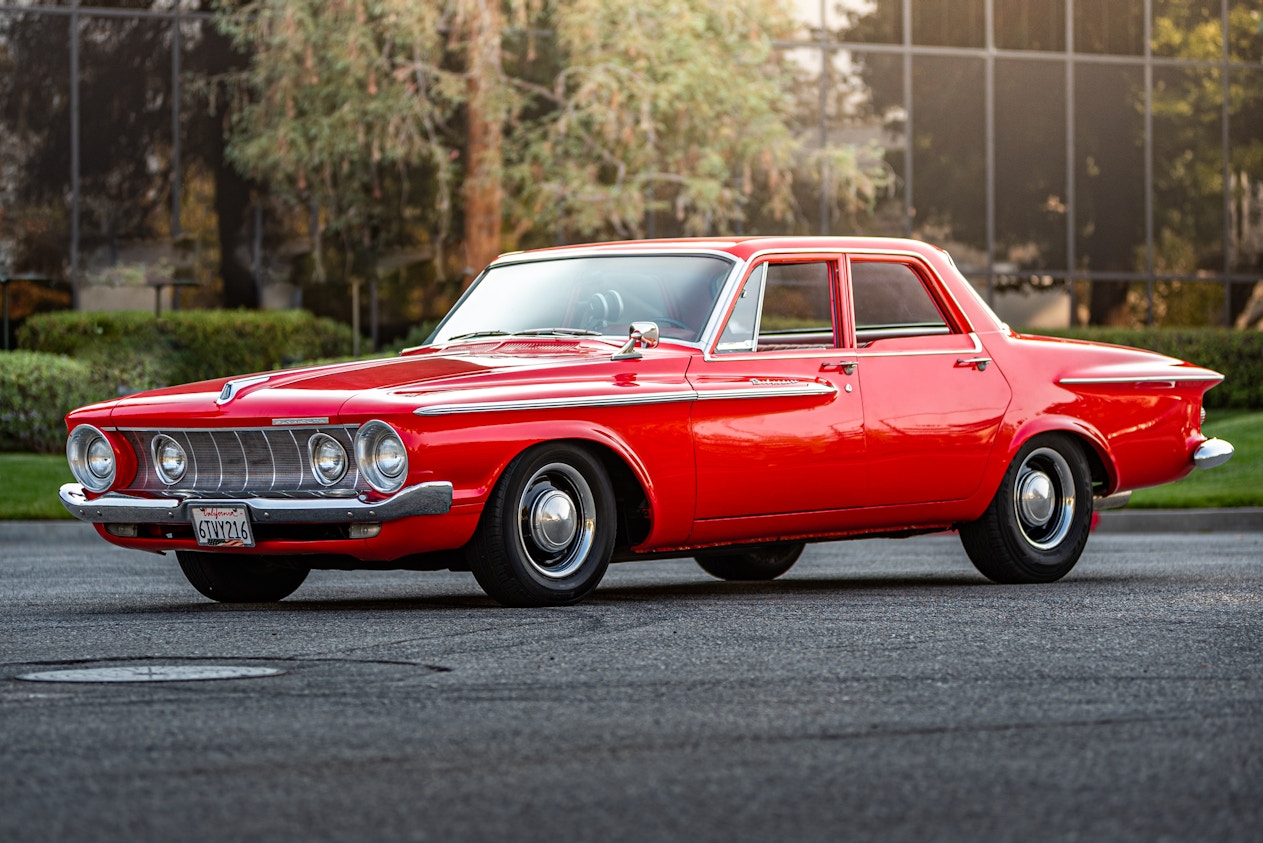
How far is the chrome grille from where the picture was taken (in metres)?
8.15

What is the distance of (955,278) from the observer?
1037 centimetres

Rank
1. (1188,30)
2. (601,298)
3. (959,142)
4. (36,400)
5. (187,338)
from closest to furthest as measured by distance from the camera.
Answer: (601,298), (36,400), (187,338), (959,142), (1188,30)

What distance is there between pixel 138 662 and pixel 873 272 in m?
4.94

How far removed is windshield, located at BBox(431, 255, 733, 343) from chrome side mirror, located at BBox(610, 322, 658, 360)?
0.95 ft

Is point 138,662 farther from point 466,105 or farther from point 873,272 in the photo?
point 466,105

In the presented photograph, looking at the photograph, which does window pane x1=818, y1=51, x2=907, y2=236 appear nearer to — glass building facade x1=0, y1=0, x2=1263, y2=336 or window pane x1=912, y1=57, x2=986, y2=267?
glass building facade x1=0, y1=0, x2=1263, y2=336

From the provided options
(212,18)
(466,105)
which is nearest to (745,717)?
(466,105)

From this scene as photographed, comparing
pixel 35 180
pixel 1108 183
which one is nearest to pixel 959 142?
pixel 1108 183

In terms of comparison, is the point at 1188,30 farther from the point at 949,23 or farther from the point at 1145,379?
the point at 1145,379

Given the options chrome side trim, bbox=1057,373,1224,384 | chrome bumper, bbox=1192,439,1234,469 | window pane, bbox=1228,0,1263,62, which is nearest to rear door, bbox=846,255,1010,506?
chrome side trim, bbox=1057,373,1224,384

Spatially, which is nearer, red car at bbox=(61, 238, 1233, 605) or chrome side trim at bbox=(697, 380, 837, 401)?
red car at bbox=(61, 238, 1233, 605)

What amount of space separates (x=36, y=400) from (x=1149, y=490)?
11.5 metres

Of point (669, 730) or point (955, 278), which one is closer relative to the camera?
point (669, 730)

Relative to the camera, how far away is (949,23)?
106 ft
